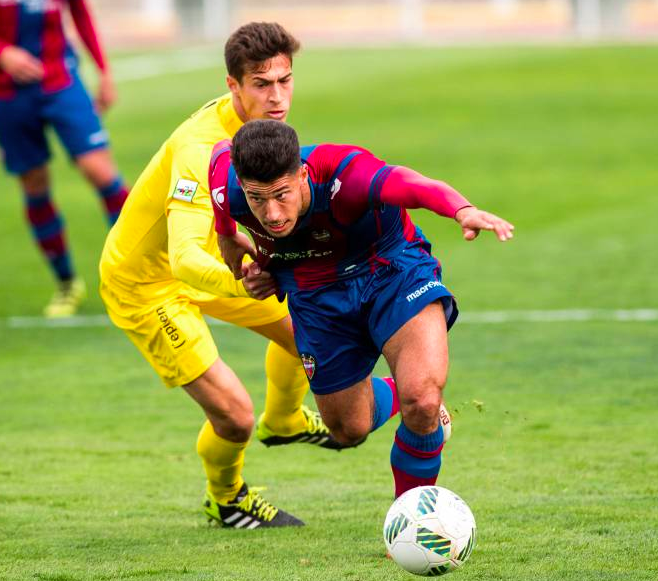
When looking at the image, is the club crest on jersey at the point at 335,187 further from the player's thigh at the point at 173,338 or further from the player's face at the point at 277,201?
the player's thigh at the point at 173,338

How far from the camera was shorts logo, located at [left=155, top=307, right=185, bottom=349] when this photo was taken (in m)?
6.49

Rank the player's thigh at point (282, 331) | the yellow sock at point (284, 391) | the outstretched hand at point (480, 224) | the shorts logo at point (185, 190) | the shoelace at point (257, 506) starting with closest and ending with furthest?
1. the outstretched hand at point (480, 224)
2. the shorts logo at point (185, 190)
3. the shoelace at point (257, 506)
4. the player's thigh at point (282, 331)
5. the yellow sock at point (284, 391)

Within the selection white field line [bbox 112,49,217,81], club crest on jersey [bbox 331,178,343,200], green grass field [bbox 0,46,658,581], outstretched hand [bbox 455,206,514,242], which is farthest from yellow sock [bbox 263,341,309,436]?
white field line [bbox 112,49,217,81]

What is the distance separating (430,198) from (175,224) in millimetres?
1316

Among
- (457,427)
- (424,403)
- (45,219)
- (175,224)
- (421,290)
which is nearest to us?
(424,403)

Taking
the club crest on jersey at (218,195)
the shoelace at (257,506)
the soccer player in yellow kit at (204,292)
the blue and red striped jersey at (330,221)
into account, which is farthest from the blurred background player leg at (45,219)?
the club crest on jersey at (218,195)

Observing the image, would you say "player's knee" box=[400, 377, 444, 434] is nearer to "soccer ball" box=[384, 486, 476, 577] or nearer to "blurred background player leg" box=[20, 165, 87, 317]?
Answer: "soccer ball" box=[384, 486, 476, 577]

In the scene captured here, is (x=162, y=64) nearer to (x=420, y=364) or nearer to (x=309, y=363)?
(x=309, y=363)

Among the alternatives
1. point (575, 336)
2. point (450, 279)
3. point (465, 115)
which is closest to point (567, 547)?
point (575, 336)

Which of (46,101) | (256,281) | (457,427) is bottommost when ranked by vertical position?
(457,427)

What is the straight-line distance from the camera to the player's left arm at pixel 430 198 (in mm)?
5148

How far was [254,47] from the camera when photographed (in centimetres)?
641

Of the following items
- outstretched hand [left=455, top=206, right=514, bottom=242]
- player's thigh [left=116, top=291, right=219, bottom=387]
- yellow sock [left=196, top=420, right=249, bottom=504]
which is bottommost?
yellow sock [left=196, top=420, right=249, bottom=504]

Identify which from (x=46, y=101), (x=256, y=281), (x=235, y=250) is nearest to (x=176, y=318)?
(x=235, y=250)
